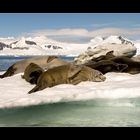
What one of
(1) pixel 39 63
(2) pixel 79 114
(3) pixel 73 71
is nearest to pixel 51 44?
(1) pixel 39 63

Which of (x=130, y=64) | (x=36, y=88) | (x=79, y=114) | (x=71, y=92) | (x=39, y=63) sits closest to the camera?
(x=79, y=114)

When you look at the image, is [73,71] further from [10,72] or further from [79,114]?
[10,72]

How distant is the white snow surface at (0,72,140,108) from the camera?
489 cm

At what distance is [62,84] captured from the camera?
5840 mm

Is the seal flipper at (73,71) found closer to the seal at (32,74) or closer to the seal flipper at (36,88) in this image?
the seal flipper at (36,88)

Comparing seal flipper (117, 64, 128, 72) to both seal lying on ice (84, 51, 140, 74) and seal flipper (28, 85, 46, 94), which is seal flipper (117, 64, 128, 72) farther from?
seal flipper (28, 85, 46, 94)

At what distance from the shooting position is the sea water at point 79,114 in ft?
13.4

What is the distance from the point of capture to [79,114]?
441 cm

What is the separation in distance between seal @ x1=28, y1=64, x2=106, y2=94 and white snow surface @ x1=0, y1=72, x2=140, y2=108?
130 mm

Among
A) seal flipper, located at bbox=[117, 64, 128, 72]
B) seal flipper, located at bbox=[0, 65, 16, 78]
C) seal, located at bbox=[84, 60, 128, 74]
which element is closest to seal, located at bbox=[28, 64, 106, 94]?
seal, located at bbox=[84, 60, 128, 74]

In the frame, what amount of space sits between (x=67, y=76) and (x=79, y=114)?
161 cm
